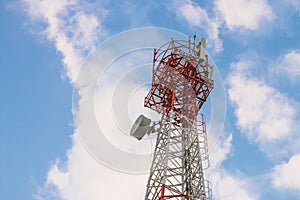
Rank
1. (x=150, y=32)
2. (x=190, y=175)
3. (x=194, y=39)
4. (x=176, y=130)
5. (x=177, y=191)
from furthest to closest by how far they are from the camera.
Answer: (x=194, y=39)
(x=150, y=32)
(x=176, y=130)
(x=190, y=175)
(x=177, y=191)

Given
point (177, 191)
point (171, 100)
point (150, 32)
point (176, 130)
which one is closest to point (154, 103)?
point (171, 100)

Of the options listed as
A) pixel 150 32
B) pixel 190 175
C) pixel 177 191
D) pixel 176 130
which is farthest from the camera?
pixel 150 32

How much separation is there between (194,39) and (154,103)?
540cm

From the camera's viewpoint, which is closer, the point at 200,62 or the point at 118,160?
the point at 118,160

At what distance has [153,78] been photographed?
925 inches

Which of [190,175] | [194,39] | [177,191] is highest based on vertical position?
[194,39]

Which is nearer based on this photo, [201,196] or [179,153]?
[201,196]

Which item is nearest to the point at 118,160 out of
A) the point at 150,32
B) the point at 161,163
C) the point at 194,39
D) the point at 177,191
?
the point at 161,163

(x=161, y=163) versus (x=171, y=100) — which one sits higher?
(x=171, y=100)

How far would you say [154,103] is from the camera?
928 inches

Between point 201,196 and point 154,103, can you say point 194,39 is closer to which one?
point 154,103

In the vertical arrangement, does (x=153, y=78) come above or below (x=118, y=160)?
above

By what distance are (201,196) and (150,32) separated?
1027cm

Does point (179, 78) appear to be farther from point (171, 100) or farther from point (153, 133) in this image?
point (153, 133)
